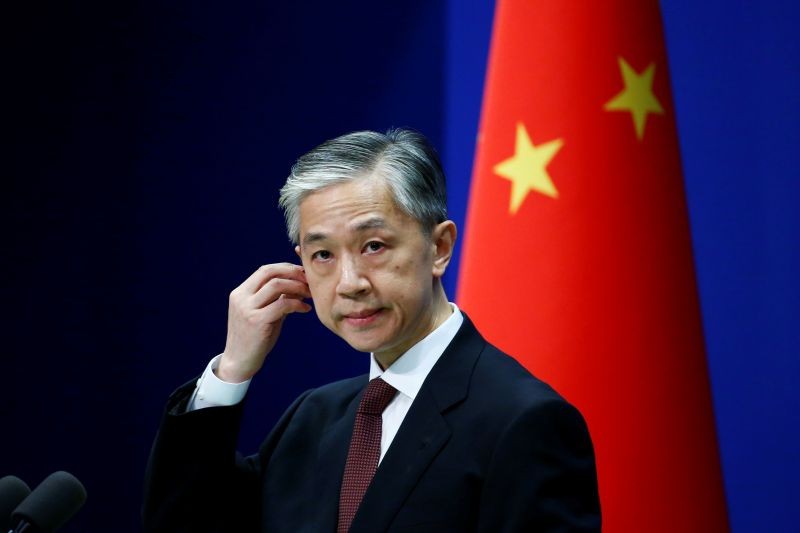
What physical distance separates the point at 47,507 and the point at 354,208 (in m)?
0.53

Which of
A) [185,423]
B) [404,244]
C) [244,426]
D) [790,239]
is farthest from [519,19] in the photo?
[244,426]

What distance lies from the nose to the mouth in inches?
1.0

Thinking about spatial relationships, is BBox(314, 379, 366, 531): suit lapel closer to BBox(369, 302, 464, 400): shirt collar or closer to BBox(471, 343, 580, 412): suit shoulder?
BBox(369, 302, 464, 400): shirt collar

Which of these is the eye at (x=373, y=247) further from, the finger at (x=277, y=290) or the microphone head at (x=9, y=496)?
the microphone head at (x=9, y=496)

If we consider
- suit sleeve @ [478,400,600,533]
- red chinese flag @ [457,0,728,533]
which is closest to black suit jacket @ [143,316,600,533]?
suit sleeve @ [478,400,600,533]

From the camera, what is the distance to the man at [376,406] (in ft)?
4.10

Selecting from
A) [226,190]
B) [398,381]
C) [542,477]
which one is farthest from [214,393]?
[226,190]

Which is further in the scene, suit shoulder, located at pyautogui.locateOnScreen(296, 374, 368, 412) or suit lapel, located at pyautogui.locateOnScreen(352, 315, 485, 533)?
suit shoulder, located at pyautogui.locateOnScreen(296, 374, 368, 412)

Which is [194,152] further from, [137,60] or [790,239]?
[790,239]

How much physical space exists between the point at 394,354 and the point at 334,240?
0.61 feet

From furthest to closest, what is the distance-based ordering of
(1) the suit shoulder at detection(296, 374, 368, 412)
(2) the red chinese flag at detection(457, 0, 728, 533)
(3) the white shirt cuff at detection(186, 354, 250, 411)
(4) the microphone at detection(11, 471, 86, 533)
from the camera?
(2) the red chinese flag at detection(457, 0, 728, 533)
(1) the suit shoulder at detection(296, 374, 368, 412)
(3) the white shirt cuff at detection(186, 354, 250, 411)
(4) the microphone at detection(11, 471, 86, 533)

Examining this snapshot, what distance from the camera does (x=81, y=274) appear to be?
289 centimetres

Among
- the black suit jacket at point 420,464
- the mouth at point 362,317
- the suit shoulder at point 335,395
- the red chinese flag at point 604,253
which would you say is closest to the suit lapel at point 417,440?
the black suit jacket at point 420,464

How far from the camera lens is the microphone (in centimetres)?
108
